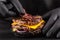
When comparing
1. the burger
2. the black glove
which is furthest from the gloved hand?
the black glove

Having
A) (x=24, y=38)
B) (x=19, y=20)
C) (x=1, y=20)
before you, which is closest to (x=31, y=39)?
(x=24, y=38)

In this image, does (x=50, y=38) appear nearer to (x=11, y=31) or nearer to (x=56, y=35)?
(x=56, y=35)

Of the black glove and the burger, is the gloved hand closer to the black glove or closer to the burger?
the burger

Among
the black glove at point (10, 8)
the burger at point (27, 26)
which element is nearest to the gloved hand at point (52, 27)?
the burger at point (27, 26)

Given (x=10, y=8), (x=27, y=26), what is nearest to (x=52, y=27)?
(x=27, y=26)

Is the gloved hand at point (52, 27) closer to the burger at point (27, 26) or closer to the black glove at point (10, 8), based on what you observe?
the burger at point (27, 26)

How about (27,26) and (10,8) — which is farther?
(10,8)

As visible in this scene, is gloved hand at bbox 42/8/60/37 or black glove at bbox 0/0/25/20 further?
black glove at bbox 0/0/25/20

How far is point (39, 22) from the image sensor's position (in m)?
0.82

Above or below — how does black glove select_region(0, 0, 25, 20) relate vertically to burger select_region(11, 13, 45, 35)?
above

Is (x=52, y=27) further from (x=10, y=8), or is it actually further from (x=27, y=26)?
(x=10, y=8)

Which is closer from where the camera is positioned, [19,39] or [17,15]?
[19,39]

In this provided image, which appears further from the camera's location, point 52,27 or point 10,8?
point 10,8

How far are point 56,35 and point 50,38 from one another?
0.10 ft
